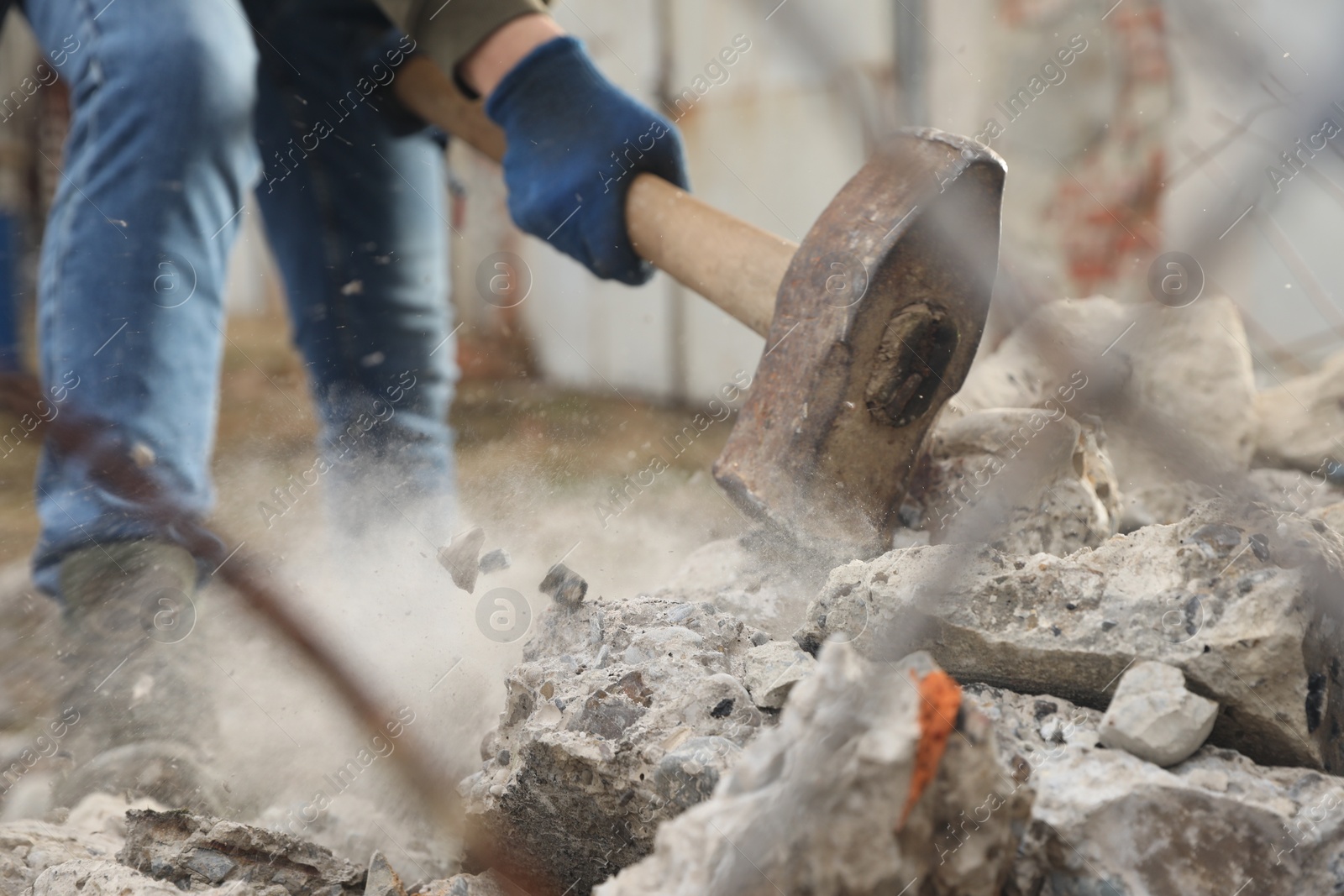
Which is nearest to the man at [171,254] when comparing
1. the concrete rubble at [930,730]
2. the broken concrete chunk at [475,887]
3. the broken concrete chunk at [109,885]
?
the concrete rubble at [930,730]

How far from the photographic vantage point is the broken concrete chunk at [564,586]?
4.37 ft

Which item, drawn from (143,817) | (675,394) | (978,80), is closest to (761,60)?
(978,80)

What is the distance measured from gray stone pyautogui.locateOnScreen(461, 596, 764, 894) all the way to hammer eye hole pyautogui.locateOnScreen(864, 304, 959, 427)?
438mm

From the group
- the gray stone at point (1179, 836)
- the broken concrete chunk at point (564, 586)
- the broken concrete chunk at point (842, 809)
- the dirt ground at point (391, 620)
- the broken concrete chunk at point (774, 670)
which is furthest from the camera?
the dirt ground at point (391, 620)

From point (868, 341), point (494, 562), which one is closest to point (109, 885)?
point (494, 562)

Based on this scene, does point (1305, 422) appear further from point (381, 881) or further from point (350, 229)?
point (350, 229)

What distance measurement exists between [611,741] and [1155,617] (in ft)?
2.00

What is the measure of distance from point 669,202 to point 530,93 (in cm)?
44

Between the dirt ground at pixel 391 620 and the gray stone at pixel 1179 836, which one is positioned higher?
the gray stone at pixel 1179 836

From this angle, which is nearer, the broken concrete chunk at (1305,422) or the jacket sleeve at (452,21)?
the broken concrete chunk at (1305,422)

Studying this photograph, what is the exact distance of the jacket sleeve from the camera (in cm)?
195

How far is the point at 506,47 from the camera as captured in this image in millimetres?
1977

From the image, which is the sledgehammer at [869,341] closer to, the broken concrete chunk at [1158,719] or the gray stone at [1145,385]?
the gray stone at [1145,385]

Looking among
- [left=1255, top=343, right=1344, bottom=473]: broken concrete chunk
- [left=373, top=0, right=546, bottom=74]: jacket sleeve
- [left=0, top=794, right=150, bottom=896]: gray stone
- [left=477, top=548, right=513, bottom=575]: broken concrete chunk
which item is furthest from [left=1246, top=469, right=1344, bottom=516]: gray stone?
[left=0, top=794, right=150, bottom=896]: gray stone
